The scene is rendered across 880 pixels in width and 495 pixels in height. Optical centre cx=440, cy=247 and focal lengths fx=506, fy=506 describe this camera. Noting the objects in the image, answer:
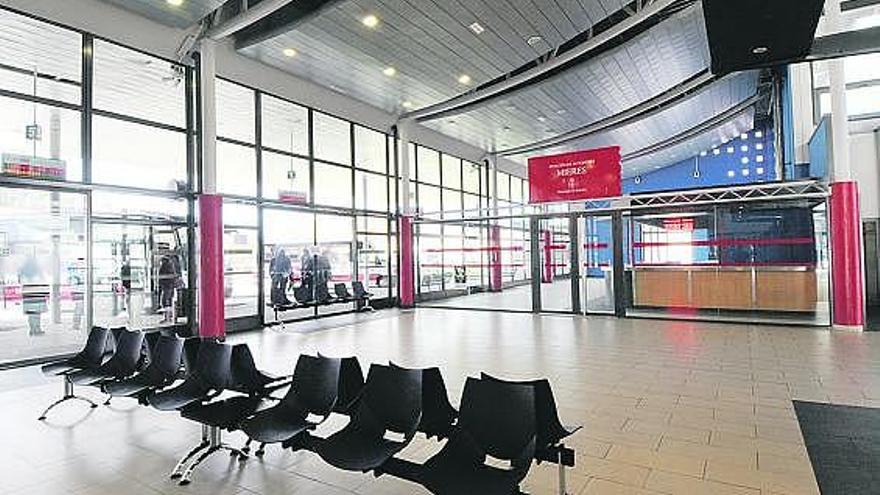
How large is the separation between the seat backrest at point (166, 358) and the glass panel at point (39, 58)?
4.79 metres

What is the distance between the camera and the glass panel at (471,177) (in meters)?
16.1

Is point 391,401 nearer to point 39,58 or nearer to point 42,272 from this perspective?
point 42,272

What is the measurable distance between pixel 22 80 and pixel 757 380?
9315 mm

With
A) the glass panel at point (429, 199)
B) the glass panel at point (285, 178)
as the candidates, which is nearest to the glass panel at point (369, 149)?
the glass panel at point (285, 178)

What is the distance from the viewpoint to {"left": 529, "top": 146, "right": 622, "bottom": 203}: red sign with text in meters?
9.52

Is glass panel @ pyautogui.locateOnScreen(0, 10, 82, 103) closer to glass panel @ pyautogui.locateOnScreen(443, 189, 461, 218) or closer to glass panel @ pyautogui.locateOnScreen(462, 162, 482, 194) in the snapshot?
glass panel @ pyautogui.locateOnScreen(443, 189, 461, 218)

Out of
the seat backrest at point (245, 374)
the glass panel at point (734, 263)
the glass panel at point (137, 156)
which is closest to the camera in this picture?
the seat backrest at point (245, 374)

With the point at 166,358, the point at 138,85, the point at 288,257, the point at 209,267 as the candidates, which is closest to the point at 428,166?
the point at 288,257

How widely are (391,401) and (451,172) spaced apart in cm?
1305

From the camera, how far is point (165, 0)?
22.0ft

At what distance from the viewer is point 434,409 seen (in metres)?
2.71

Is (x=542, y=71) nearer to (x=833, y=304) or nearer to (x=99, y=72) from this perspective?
(x=833, y=304)

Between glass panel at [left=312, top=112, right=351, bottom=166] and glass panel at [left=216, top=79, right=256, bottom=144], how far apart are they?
61.7 inches

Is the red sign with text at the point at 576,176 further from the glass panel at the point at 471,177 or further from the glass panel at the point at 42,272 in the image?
the glass panel at the point at 42,272
